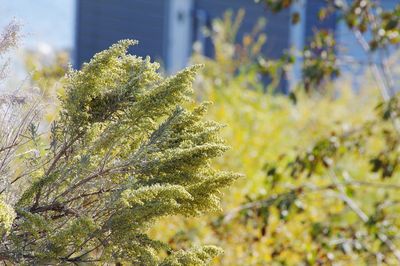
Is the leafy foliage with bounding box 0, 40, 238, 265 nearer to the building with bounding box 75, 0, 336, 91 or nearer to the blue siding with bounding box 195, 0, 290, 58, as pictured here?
the building with bounding box 75, 0, 336, 91

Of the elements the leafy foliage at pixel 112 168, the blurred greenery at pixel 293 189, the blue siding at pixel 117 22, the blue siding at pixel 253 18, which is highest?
the blue siding at pixel 253 18

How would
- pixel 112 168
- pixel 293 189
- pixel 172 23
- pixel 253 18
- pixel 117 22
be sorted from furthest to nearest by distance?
pixel 253 18 < pixel 172 23 < pixel 117 22 < pixel 293 189 < pixel 112 168

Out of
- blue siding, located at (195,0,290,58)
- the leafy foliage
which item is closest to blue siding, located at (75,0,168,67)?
blue siding, located at (195,0,290,58)

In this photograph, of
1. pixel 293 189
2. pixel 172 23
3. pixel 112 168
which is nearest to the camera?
pixel 112 168

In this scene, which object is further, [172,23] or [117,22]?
[172,23]

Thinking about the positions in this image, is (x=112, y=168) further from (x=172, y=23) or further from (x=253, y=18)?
(x=253, y=18)

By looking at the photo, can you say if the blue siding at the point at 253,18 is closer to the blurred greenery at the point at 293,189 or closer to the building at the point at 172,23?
the building at the point at 172,23

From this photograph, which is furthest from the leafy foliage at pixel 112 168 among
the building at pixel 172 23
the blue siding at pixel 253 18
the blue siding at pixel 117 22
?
the blue siding at pixel 253 18

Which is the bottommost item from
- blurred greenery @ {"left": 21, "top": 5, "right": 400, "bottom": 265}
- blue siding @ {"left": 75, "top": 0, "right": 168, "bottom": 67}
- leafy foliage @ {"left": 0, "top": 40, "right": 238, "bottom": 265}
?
leafy foliage @ {"left": 0, "top": 40, "right": 238, "bottom": 265}

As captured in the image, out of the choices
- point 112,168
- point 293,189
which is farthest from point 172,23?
point 112,168

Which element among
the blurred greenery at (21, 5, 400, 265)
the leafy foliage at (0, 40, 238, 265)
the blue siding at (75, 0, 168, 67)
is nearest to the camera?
the leafy foliage at (0, 40, 238, 265)

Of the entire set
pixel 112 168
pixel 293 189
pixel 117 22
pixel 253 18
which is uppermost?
pixel 253 18

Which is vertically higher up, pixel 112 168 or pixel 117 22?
pixel 117 22

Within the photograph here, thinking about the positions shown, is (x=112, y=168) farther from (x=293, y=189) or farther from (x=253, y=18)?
(x=253, y=18)
